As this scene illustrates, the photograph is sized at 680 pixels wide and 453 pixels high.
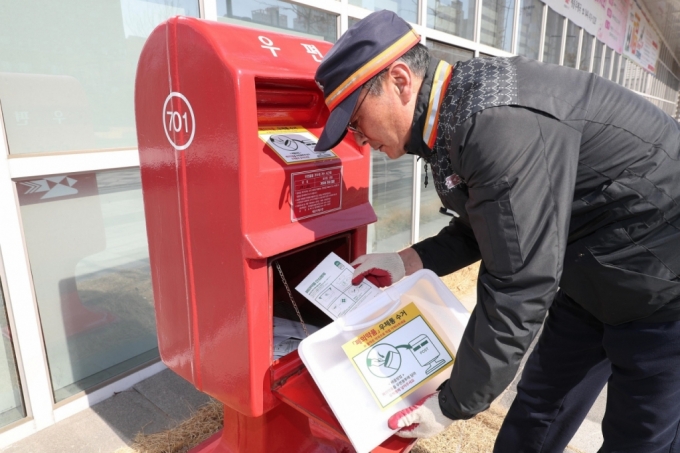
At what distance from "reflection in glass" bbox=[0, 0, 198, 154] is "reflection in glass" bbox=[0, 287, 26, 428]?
793mm

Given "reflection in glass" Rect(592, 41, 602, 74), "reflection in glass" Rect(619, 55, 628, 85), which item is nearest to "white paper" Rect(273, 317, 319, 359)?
"reflection in glass" Rect(592, 41, 602, 74)

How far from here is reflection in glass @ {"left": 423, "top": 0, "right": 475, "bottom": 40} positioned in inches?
163

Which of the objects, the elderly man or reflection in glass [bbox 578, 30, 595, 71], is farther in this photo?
reflection in glass [bbox 578, 30, 595, 71]

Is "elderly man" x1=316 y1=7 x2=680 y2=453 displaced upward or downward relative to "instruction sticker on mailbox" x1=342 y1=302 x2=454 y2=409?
upward

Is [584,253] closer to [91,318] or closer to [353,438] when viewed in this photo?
[353,438]

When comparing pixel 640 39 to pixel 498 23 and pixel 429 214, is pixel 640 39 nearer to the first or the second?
pixel 498 23

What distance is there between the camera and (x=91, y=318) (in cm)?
226

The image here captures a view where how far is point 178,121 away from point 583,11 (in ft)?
28.7

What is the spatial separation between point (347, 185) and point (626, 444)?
1082 mm

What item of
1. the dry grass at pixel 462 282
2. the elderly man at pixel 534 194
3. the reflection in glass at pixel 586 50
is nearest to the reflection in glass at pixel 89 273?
the elderly man at pixel 534 194

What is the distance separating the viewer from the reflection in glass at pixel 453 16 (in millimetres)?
4145

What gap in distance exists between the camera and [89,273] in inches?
86.8

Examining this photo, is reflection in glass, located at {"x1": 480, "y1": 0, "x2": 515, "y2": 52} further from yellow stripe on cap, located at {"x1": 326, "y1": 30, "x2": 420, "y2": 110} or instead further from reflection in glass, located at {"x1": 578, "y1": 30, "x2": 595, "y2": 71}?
yellow stripe on cap, located at {"x1": 326, "y1": 30, "x2": 420, "y2": 110}

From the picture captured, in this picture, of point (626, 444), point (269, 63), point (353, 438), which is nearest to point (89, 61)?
point (269, 63)
